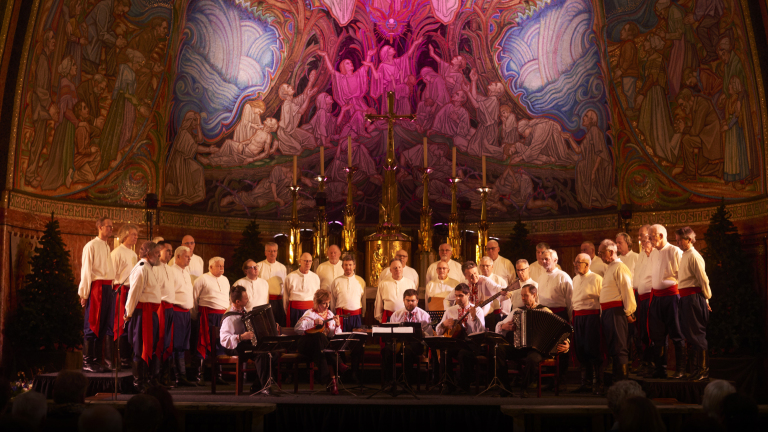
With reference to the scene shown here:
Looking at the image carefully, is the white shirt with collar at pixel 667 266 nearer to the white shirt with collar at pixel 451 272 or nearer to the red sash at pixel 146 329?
the white shirt with collar at pixel 451 272

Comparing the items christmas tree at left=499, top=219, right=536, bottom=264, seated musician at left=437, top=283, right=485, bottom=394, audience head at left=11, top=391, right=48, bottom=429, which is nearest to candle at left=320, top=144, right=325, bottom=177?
christmas tree at left=499, top=219, right=536, bottom=264

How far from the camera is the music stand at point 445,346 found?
32.4 ft

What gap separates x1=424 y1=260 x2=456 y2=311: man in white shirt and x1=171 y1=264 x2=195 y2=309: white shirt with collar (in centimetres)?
376

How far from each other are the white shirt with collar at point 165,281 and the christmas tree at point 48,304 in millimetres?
2926

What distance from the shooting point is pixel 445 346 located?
10.0m

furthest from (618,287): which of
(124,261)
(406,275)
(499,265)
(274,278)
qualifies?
(124,261)

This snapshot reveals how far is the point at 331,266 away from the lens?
555 inches

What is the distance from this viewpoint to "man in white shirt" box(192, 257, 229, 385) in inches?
460

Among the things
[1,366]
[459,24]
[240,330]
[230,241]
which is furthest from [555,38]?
[1,366]

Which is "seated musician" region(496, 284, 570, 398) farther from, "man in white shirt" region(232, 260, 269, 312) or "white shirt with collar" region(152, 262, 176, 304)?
"white shirt with collar" region(152, 262, 176, 304)

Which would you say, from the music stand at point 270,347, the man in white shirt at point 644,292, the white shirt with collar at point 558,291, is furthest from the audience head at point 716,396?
the white shirt with collar at point 558,291

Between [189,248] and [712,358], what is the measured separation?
27.0ft

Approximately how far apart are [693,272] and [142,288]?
702 centimetres

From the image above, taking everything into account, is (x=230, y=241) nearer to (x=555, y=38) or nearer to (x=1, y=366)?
(x=1, y=366)
